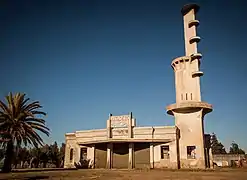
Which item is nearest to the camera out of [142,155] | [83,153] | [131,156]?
[131,156]

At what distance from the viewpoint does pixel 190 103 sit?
3700 centimetres

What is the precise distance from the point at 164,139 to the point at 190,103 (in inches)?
265

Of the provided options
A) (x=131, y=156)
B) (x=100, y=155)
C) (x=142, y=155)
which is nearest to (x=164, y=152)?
(x=142, y=155)

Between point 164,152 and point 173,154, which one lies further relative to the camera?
Answer: point 164,152

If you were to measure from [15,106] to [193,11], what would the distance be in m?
33.9

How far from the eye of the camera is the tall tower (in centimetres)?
3581

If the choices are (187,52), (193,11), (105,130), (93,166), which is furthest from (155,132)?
(193,11)

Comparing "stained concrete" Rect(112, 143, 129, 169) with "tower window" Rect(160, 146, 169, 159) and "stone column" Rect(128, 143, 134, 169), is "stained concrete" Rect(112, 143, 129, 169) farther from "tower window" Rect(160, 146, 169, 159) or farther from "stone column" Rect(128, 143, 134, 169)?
"tower window" Rect(160, 146, 169, 159)

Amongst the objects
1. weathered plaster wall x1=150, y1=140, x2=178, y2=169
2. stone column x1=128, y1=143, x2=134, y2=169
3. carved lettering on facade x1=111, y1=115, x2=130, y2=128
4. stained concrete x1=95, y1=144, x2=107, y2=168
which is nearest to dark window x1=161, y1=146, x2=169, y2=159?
weathered plaster wall x1=150, y1=140, x2=178, y2=169

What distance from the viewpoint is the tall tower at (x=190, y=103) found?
3581 centimetres

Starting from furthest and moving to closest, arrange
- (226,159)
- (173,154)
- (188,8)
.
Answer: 1. (226,159)
2. (188,8)
3. (173,154)

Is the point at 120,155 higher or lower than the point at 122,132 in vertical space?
lower

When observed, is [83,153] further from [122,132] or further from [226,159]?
[226,159]

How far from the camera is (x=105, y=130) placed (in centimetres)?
3884
